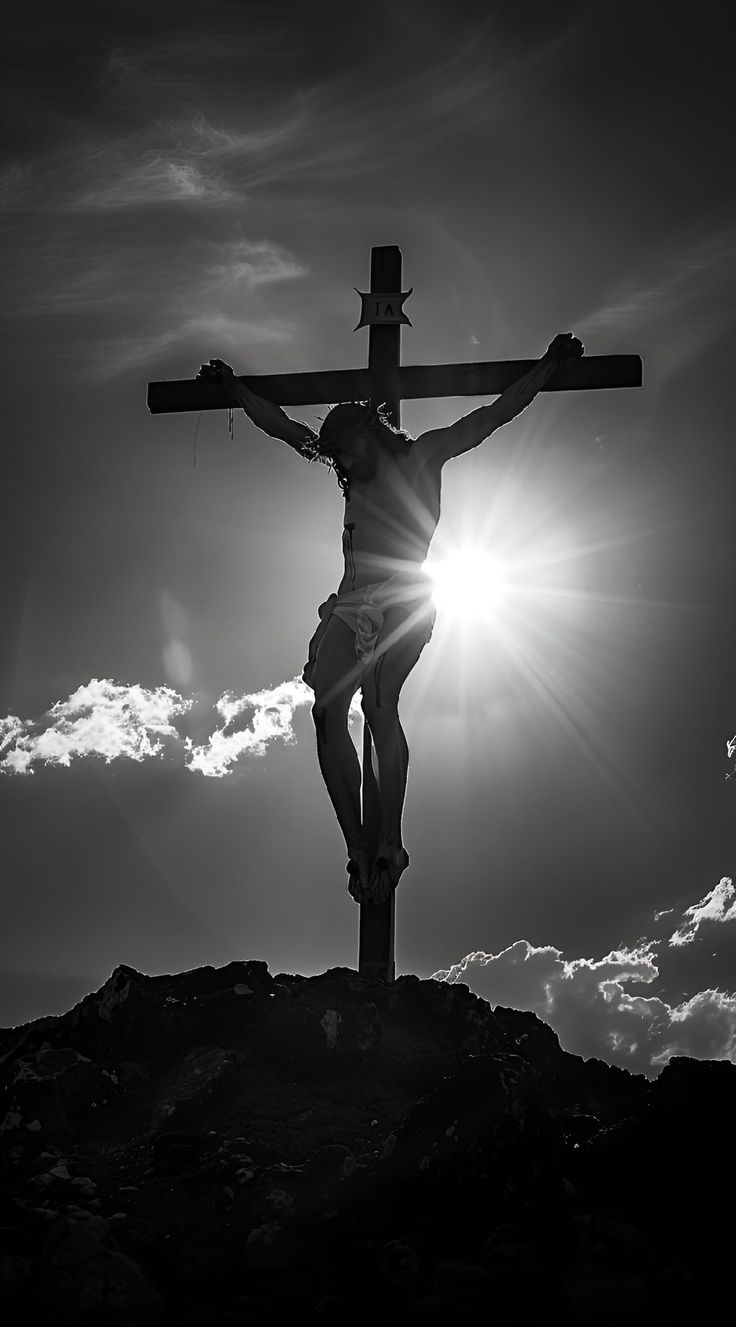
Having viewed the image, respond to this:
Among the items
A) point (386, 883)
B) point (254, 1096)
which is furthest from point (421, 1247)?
point (386, 883)

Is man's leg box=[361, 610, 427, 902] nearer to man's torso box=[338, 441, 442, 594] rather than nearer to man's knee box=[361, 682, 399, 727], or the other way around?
man's knee box=[361, 682, 399, 727]

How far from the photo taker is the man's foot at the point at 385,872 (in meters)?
7.20

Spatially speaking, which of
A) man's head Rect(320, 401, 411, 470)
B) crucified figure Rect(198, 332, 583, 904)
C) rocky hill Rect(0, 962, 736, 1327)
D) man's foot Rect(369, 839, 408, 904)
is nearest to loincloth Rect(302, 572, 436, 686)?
crucified figure Rect(198, 332, 583, 904)

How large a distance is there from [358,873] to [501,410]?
3.27m

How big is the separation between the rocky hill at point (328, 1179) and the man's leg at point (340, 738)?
133 cm

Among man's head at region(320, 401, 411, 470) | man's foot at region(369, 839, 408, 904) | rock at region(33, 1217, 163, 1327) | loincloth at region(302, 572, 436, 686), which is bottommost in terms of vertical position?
rock at region(33, 1217, 163, 1327)

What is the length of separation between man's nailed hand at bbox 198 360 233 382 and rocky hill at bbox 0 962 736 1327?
178 inches

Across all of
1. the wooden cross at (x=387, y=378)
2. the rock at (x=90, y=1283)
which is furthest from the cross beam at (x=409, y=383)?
the rock at (x=90, y=1283)

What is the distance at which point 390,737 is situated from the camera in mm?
7352

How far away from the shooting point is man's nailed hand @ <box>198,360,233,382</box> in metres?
8.48

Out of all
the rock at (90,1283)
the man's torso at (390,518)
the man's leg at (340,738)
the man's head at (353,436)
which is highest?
the man's head at (353,436)

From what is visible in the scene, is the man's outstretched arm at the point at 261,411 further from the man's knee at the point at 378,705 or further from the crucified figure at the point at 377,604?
the man's knee at the point at 378,705

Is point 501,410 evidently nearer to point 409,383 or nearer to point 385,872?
point 409,383

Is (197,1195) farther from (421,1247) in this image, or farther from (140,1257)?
(421,1247)
